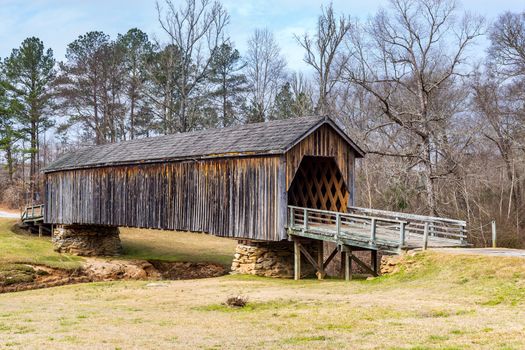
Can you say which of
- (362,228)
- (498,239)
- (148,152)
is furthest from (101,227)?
(498,239)

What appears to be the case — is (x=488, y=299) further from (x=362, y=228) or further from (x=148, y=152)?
(x=148, y=152)

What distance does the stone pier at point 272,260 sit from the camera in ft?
69.2

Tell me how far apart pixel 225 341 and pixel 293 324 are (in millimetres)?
1848

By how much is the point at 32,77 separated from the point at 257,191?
34805 mm

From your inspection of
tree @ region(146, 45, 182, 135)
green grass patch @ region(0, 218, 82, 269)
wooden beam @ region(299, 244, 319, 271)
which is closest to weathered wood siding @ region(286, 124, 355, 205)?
wooden beam @ region(299, 244, 319, 271)

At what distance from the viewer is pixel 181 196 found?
24.2 meters

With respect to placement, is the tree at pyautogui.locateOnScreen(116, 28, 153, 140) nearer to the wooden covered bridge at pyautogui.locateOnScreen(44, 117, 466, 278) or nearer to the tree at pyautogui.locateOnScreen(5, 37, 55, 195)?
the tree at pyautogui.locateOnScreen(5, 37, 55, 195)

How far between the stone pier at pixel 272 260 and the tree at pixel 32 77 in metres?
31.6

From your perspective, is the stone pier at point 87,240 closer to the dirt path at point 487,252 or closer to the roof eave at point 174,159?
the roof eave at point 174,159

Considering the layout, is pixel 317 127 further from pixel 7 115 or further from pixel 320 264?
pixel 7 115

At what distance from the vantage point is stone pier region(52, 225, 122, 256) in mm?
30891

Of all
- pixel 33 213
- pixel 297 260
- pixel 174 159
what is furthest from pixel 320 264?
pixel 33 213

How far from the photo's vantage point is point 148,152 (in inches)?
1045

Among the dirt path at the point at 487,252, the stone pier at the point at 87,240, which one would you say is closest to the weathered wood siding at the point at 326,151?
the dirt path at the point at 487,252
